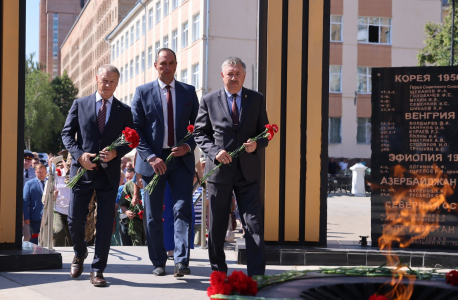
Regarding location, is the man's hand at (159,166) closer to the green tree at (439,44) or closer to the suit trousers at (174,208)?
the suit trousers at (174,208)

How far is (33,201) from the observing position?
11.6m

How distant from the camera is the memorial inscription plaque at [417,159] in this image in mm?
8680

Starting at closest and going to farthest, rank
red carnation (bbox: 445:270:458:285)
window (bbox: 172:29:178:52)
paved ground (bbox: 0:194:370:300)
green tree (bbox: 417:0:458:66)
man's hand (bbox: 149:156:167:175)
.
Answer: red carnation (bbox: 445:270:458:285), paved ground (bbox: 0:194:370:300), man's hand (bbox: 149:156:167:175), green tree (bbox: 417:0:458:66), window (bbox: 172:29:178:52)

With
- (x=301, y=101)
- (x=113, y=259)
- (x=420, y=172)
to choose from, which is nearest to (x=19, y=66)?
(x=113, y=259)

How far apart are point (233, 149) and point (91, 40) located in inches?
3669

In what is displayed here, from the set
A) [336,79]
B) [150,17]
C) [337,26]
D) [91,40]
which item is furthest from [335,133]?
[91,40]

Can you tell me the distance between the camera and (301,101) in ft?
28.4

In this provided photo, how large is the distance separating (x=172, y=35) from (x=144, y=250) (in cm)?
4141

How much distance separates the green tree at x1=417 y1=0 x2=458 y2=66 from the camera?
35.3 m

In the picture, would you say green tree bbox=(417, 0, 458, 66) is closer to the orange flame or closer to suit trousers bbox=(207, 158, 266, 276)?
the orange flame

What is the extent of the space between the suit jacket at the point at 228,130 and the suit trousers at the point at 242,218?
0.27ft

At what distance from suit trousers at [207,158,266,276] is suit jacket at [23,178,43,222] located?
5.67 m

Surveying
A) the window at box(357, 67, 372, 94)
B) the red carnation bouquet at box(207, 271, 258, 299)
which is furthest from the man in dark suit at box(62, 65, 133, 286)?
the window at box(357, 67, 372, 94)

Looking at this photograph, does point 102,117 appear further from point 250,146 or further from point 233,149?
point 250,146
